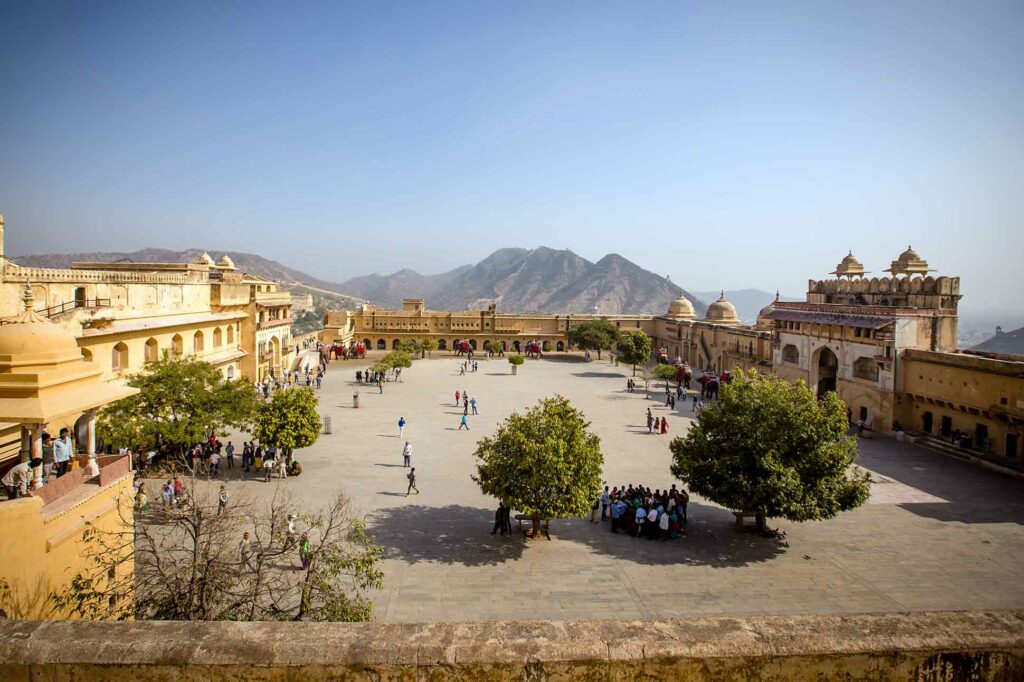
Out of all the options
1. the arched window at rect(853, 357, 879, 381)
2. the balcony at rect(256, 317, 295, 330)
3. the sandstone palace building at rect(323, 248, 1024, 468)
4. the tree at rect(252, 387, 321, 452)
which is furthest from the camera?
the balcony at rect(256, 317, 295, 330)

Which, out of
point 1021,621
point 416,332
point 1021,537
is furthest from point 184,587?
point 416,332

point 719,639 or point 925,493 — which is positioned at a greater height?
point 719,639

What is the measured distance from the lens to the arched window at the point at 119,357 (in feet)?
67.2

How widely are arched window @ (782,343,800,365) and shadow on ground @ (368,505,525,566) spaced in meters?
25.4

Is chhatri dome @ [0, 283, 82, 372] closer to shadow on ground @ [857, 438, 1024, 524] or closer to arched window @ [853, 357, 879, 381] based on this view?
shadow on ground @ [857, 438, 1024, 524]

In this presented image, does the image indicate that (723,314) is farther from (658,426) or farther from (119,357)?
(119,357)

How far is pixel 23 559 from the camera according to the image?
6.36 metres

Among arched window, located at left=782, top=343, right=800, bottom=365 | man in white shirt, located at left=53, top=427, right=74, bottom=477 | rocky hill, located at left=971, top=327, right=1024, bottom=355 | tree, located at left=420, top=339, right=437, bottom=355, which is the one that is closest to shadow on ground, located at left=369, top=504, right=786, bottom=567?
man in white shirt, located at left=53, top=427, right=74, bottom=477

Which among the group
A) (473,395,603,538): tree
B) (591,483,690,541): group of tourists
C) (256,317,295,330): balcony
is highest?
(256,317,295,330): balcony

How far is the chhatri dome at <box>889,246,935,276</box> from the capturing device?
3203 centimetres

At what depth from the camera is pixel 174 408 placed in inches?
676

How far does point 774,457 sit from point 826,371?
22.6 metres

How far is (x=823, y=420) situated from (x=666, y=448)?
9899 millimetres

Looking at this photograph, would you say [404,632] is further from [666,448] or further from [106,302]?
[106,302]
